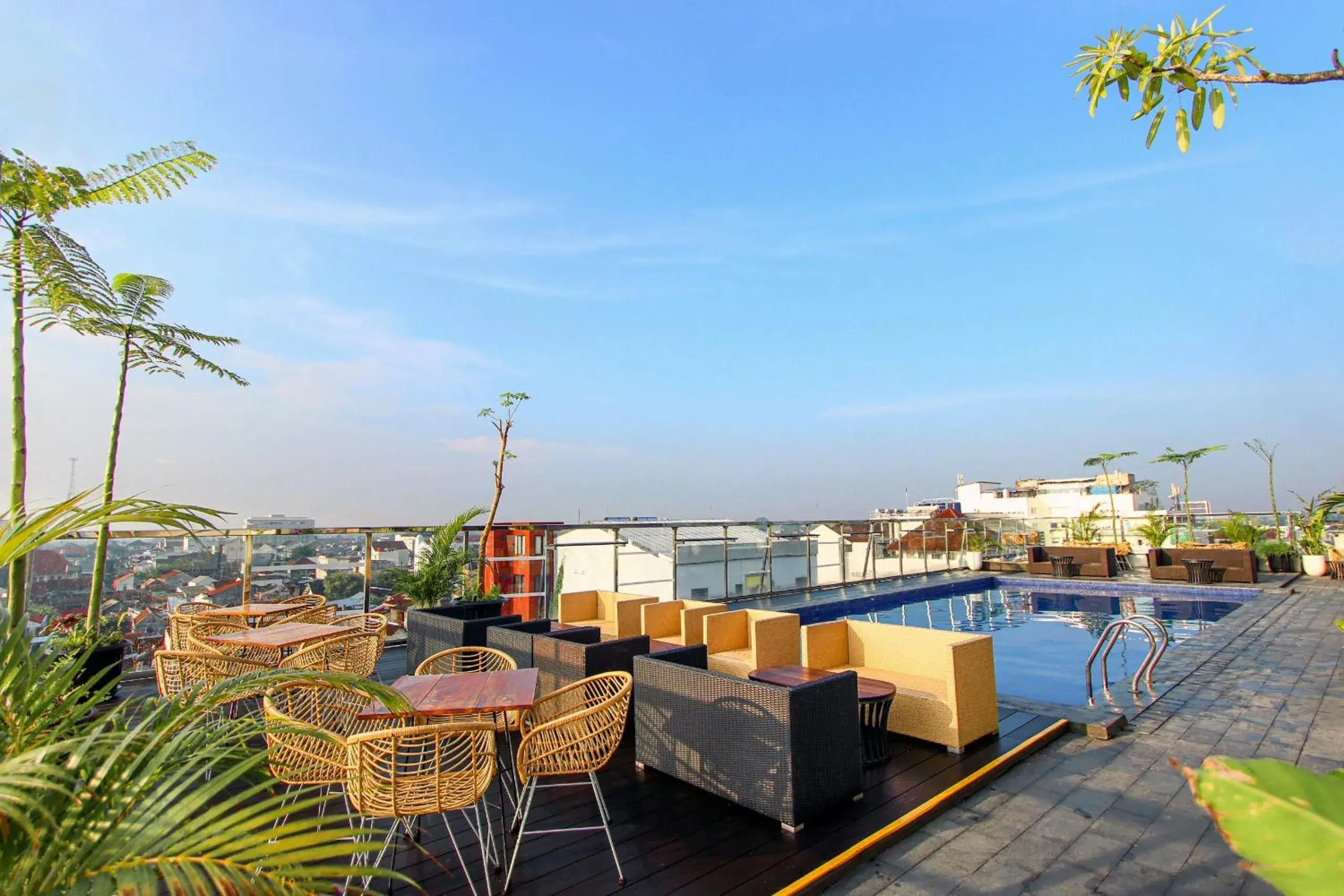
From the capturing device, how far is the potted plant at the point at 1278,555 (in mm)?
13031

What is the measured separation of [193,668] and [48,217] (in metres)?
3.27

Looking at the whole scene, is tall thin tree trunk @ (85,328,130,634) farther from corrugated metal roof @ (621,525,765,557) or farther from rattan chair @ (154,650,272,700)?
corrugated metal roof @ (621,525,765,557)

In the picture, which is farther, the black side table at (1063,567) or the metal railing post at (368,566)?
the black side table at (1063,567)

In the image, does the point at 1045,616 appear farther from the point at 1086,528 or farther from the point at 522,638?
the point at 522,638

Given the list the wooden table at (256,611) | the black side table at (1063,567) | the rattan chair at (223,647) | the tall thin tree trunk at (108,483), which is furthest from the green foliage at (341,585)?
the black side table at (1063,567)

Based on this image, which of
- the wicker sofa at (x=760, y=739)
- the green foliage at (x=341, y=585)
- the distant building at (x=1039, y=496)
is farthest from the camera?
the distant building at (x=1039, y=496)

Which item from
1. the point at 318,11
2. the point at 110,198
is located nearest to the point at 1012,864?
the point at 110,198

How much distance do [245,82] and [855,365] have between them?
16737mm

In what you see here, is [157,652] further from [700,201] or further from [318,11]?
[700,201]

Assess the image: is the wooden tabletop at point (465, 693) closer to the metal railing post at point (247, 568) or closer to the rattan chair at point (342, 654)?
the rattan chair at point (342, 654)

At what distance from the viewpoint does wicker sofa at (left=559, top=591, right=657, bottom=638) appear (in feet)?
20.9

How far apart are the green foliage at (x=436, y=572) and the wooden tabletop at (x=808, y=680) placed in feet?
12.5

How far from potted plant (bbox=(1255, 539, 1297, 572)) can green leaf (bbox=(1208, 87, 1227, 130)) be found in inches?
636

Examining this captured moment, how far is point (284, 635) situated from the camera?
4.37 m
